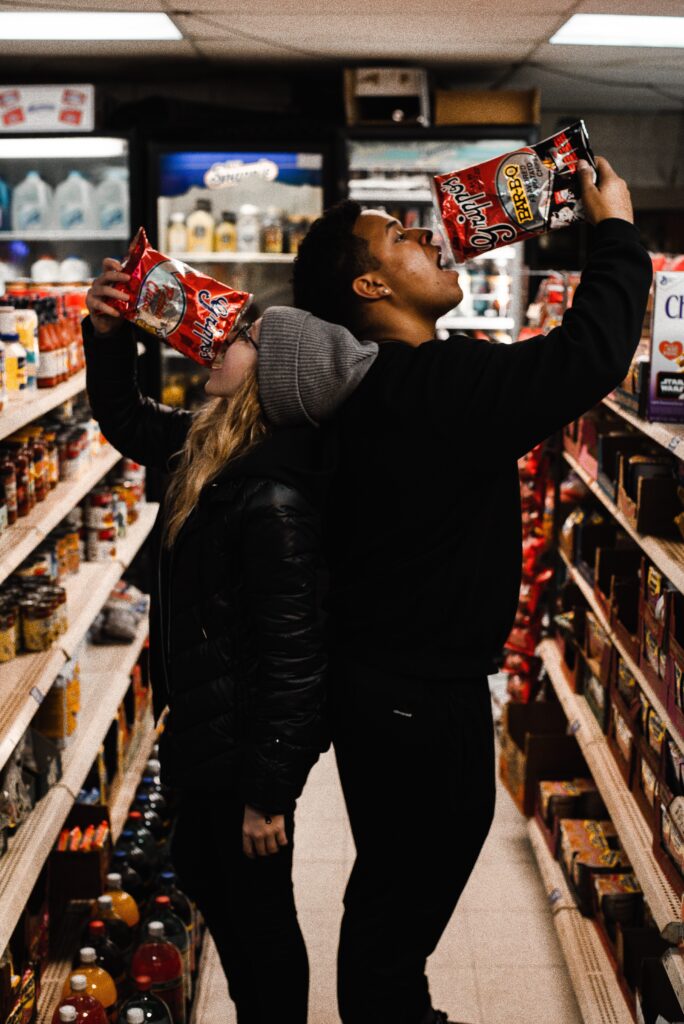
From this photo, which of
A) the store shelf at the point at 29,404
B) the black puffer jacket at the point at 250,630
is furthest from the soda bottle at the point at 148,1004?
the store shelf at the point at 29,404

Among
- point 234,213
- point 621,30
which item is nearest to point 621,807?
point 621,30

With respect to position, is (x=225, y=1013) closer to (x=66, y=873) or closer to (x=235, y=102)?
(x=66, y=873)

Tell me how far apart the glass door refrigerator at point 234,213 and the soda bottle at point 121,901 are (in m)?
3.49

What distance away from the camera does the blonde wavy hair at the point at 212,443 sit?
6.68 ft

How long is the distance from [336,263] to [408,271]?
0.13m

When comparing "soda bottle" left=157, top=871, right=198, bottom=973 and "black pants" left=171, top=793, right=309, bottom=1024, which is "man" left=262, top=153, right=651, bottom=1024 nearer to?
"black pants" left=171, top=793, right=309, bottom=1024

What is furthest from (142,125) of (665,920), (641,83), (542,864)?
(665,920)

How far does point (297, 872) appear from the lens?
3.69 m

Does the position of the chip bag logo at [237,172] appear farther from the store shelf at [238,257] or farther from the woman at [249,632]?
the woman at [249,632]

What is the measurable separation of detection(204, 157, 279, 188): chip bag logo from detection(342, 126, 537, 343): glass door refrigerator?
0.42 metres

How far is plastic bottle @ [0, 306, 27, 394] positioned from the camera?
9.07 ft

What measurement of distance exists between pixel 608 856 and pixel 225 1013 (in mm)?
1133

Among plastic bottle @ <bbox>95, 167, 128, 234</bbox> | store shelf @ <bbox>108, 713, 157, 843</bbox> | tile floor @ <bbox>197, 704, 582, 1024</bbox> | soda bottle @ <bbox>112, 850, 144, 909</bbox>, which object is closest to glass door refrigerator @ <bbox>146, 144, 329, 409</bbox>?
plastic bottle @ <bbox>95, 167, 128, 234</bbox>

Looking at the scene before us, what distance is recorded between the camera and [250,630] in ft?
6.88
